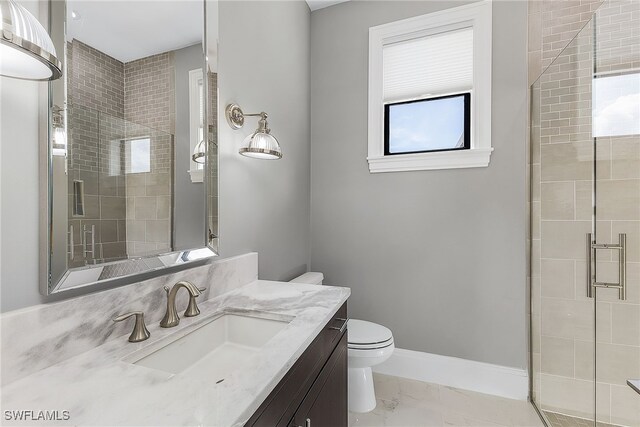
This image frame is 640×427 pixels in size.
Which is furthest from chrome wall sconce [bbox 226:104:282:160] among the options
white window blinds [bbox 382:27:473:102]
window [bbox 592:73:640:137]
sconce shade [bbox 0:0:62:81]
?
window [bbox 592:73:640:137]

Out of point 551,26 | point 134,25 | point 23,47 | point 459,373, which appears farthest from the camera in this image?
point 459,373

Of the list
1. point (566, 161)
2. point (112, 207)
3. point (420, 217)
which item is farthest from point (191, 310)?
point (566, 161)

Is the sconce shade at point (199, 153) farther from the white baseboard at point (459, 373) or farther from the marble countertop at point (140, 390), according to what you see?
the white baseboard at point (459, 373)

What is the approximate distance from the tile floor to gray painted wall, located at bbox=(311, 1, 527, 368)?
0.79 ft

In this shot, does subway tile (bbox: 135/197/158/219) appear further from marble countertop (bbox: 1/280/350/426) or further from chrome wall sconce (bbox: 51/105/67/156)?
marble countertop (bbox: 1/280/350/426)

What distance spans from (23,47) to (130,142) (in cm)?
47

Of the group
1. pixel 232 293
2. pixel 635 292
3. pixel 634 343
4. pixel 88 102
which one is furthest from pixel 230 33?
pixel 634 343

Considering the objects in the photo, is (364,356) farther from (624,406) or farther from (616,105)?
(616,105)

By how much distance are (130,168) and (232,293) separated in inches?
27.1

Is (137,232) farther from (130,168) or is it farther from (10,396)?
(10,396)

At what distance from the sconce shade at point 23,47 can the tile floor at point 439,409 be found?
6.52ft

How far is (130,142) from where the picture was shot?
0.97m

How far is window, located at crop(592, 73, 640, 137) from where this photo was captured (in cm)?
143
